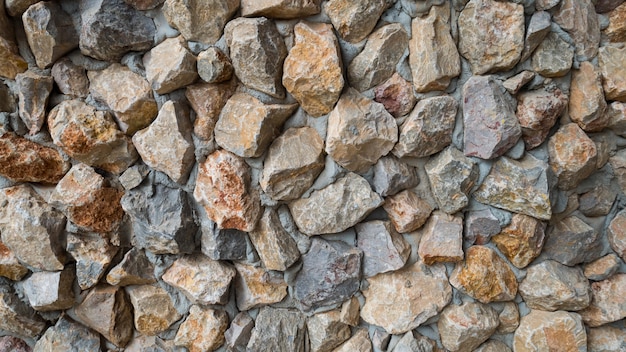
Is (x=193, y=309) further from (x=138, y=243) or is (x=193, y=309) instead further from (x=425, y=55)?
(x=425, y=55)

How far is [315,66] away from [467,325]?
2.17ft

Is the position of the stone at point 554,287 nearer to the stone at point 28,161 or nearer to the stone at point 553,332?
the stone at point 553,332

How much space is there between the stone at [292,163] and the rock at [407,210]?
183mm

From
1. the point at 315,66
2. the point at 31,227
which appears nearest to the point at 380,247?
the point at 315,66

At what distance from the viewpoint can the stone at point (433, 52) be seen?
94cm

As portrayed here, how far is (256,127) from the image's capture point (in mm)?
980

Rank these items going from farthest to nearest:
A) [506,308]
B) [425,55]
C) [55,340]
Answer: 1. [55,340]
2. [506,308]
3. [425,55]

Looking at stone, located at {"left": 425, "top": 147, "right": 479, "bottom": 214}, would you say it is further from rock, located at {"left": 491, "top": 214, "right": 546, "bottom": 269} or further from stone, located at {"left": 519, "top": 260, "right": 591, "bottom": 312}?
stone, located at {"left": 519, "top": 260, "right": 591, "bottom": 312}

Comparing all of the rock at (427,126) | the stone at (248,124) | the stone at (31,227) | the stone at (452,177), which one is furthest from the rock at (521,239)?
the stone at (31,227)

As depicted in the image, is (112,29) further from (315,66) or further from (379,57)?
(379,57)

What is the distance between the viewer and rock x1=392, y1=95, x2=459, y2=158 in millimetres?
955

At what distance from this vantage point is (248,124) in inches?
39.0

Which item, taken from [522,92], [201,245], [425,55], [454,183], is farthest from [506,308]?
[201,245]

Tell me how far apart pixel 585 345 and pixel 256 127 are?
87 centimetres
